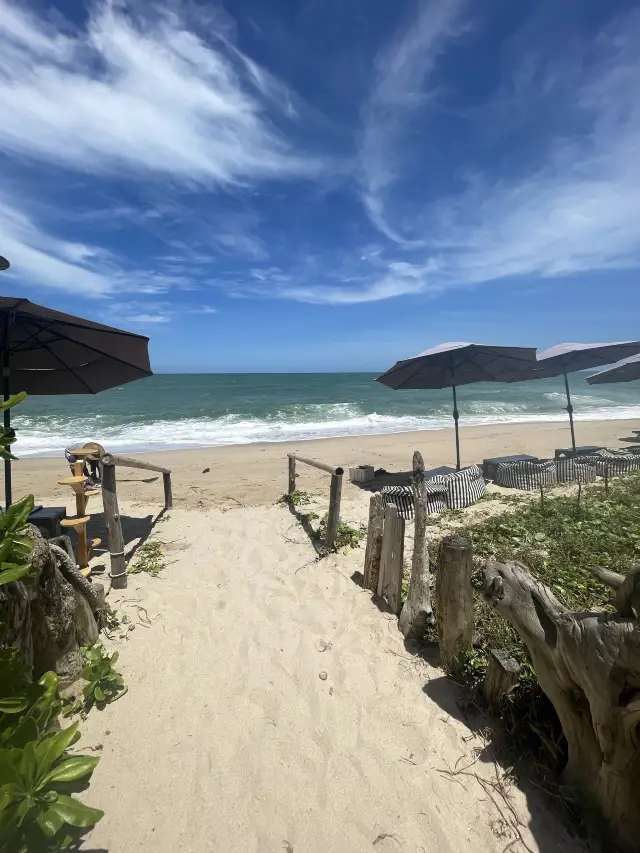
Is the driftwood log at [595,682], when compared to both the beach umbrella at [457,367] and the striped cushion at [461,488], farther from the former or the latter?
the beach umbrella at [457,367]

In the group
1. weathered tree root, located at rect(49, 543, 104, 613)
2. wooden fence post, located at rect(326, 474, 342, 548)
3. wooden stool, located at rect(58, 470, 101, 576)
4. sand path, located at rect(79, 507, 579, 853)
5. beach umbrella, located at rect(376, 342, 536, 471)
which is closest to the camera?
sand path, located at rect(79, 507, 579, 853)

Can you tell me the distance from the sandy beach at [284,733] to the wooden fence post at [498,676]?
254mm

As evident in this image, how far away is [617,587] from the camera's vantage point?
6.12 feet

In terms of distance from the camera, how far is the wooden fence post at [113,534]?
4.33m

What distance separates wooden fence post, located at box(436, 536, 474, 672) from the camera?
2820 mm

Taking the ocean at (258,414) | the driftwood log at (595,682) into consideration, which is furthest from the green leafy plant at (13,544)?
the ocean at (258,414)

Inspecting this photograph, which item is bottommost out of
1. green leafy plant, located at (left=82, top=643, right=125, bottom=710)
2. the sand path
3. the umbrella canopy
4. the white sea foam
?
the sand path

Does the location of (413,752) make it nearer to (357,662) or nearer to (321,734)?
(321,734)

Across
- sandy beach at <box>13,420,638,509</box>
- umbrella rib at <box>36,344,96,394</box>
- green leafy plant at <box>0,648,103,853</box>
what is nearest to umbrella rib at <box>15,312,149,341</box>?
umbrella rib at <box>36,344,96,394</box>

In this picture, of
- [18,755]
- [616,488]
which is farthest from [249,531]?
[616,488]

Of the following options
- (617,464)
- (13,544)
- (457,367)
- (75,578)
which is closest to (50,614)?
(75,578)

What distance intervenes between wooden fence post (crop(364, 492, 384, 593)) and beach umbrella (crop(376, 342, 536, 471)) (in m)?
4.18

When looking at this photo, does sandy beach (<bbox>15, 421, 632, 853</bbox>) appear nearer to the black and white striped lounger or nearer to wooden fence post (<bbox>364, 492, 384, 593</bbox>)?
wooden fence post (<bbox>364, 492, 384, 593</bbox>)

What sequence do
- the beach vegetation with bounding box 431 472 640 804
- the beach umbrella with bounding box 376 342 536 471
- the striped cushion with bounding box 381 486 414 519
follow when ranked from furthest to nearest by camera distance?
the beach umbrella with bounding box 376 342 536 471 → the striped cushion with bounding box 381 486 414 519 → the beach vegetation with bounding box 431 472 640 804
